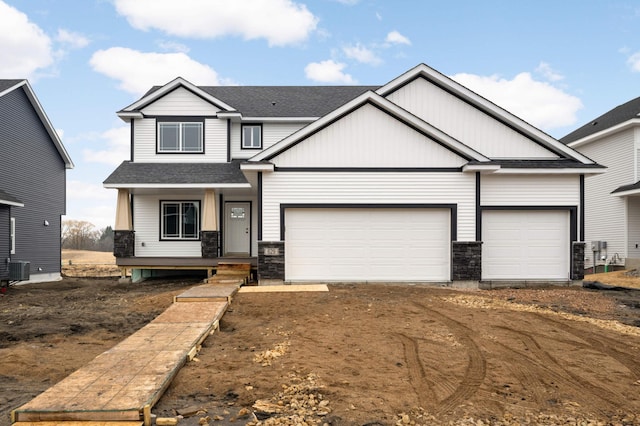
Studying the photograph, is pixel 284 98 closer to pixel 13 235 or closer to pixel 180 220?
pixel 180 220

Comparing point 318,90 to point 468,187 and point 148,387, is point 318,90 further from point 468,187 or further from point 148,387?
point 148,387

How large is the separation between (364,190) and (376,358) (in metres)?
7.59

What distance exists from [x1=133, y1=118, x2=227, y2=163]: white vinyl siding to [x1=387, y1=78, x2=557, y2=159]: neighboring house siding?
6.96 metres

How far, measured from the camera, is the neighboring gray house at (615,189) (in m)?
20.6

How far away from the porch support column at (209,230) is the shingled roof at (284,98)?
4007 millimetres

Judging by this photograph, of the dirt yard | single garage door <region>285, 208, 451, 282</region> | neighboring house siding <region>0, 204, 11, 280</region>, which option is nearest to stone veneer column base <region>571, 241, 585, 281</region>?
the dirt yard

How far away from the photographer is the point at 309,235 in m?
13.8

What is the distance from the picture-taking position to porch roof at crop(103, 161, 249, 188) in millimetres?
16422

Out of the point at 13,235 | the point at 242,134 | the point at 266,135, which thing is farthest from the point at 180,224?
the point at 13,235

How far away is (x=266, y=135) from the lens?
19.0 m

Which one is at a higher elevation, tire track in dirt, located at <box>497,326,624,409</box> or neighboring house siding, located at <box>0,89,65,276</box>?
neighboring house siding, located at <box>0,89,65,276</box>

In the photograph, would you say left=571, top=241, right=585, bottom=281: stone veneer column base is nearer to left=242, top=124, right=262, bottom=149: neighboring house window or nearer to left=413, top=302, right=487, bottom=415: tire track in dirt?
left=413, top=302, right=487, bottom=415: tire track in dirt

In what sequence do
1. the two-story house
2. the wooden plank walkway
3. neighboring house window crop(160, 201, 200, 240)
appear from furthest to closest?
neighboring house window crop(160, 201, 200, 240) → the two-story house → the wooden plank walkway

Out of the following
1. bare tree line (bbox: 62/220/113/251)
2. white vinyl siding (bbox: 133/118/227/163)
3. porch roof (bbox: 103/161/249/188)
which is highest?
white vinyl siding (bbox: 133/118/227/163)
